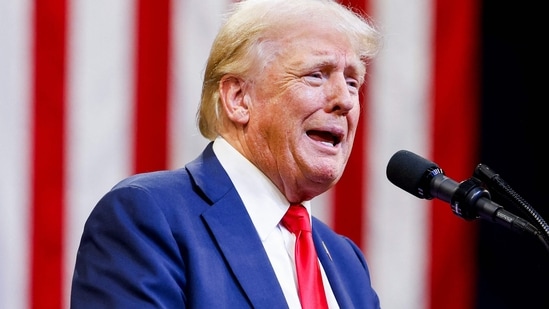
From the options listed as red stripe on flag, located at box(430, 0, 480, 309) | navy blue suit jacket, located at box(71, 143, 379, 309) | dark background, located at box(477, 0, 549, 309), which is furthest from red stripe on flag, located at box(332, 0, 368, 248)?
navy blue suit jacket, located at box(71, 143, 379, 309)

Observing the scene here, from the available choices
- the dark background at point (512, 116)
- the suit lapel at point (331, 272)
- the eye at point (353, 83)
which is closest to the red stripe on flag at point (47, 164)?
the suit lapel at point (331, 272)

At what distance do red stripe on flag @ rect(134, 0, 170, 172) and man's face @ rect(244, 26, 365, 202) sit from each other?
2.43 feet

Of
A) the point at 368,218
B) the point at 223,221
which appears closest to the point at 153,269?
the point at 223,221

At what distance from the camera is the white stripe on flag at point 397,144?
2797 millimetres

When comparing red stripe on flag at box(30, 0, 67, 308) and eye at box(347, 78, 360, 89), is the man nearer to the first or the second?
eye at box(347, 78, 360, 89)

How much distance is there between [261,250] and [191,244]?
0.15 meters

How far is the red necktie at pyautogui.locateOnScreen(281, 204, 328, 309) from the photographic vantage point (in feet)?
5.72

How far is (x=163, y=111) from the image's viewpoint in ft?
8.41

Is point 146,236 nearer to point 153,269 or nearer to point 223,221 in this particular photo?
point 153,269

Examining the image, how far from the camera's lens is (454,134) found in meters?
2.89

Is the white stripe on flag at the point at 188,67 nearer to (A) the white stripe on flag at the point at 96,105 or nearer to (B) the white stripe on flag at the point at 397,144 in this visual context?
(A) the white stripe on flag at the point at 96,105

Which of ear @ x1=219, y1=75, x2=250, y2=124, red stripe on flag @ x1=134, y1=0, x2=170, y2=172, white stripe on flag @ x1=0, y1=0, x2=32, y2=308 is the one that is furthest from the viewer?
red stripe on flag @ x1=134, y1=0, x2=170, y2=172

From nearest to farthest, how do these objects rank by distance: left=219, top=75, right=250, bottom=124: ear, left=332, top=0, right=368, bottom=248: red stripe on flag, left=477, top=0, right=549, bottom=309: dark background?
left=219, top=75, right=250, bottom=124: ear
left=332, top=0, right=368, bottom=248: red stripe on flag
left=477, top=0, right=549, bottom=309: dark background

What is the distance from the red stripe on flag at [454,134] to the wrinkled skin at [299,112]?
105cm
